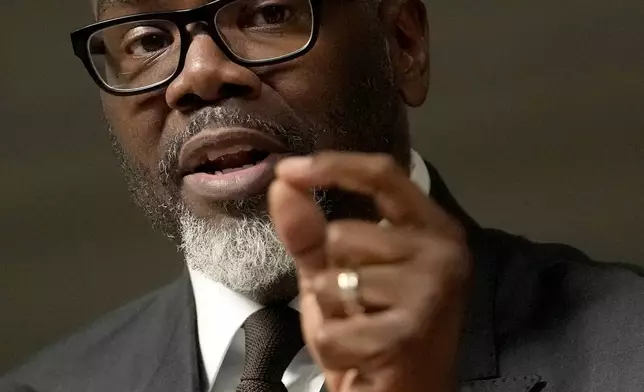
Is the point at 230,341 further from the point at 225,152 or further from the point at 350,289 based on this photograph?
the point at 350,289

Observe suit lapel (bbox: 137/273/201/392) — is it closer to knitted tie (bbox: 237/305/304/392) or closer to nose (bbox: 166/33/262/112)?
knitted tie (bbox: 237/305/304/392)

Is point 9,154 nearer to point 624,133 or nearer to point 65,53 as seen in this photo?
point 65,53

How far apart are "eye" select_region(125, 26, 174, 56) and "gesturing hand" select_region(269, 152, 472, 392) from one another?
1.22ft

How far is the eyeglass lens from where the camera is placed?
795mm

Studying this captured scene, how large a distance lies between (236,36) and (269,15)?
36mm

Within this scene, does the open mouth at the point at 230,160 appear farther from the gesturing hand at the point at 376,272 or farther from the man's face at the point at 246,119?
the gesturing hand at the point at 376,272

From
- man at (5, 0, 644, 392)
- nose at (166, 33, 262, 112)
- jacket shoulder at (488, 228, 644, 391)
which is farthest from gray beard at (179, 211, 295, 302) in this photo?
jacket shoulder at (488, 228, 644, 391)

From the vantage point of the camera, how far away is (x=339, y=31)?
83cm

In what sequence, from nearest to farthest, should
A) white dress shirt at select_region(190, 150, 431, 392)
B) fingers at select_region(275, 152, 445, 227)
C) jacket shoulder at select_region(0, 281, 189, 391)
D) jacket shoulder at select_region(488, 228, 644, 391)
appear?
1. fingers at select_region(275, 152, 445, 227)
2. jacket shoulder at select_region(488, 228, 644, 391)
3. white dress shirt at select_region(190, 150, 431, 392)
4. jacket shoulder at select_region(0, 281, 189, 391)

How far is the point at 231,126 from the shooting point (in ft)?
2.54

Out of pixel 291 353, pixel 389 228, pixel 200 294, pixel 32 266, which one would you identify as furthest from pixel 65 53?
pixel 389 228

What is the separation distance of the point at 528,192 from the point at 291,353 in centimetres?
39

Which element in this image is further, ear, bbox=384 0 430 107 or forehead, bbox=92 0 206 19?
ear, bbox=384 0 430 107

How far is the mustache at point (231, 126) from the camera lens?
2.54 feet
